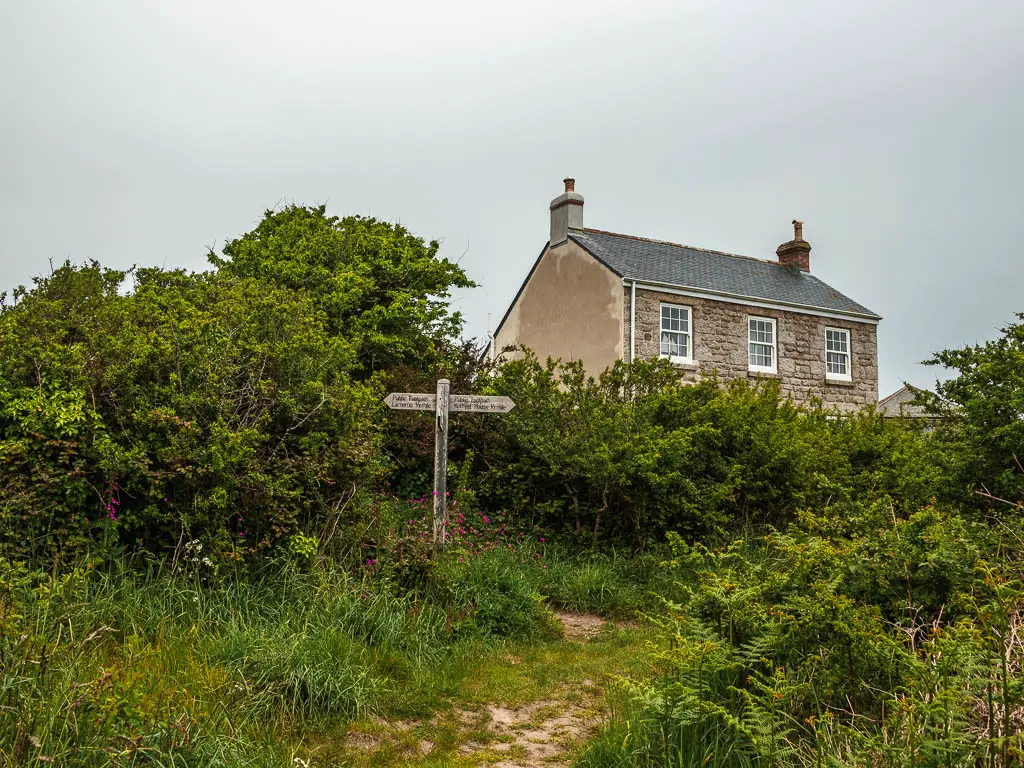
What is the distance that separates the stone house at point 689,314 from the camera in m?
20.4

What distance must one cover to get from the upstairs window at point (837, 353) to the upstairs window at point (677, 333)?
15.4 ft

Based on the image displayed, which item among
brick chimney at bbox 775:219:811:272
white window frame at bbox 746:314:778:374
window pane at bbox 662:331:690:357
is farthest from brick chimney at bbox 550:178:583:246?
brick chimney at bbox 775:219:811:272

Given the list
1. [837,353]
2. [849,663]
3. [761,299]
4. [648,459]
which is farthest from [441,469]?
[837,353]

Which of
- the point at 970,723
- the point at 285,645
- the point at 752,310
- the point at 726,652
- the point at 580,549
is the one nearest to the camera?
the point at 970,723

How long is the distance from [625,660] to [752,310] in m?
16.6

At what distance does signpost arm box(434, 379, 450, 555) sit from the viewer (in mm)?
Result: 8297

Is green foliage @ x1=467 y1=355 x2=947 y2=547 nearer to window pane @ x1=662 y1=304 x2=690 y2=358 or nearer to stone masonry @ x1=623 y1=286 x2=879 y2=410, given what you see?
stone masonry @ x1=623 y1=286 x2=879 y2=410

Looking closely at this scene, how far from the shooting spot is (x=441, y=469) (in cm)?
873

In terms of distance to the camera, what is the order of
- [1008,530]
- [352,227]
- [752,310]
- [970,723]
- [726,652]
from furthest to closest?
1. [752,310]
2. [352,227]
3. [1008,530]
4. [726,652]
5. [970,723]

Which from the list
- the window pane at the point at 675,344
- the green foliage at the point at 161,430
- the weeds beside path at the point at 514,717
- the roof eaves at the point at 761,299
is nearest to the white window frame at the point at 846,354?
the roof eaves at the point at 761,299

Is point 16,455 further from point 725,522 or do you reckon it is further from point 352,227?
point 352,227

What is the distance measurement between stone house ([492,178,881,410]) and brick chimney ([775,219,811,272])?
0.57m

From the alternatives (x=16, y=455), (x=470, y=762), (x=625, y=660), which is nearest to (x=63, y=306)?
(x=16, y=455)

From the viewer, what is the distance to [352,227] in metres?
15.4
